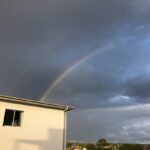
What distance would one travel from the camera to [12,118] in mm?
19938

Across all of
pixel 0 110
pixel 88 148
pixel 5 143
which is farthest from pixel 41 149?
pixel 88 148

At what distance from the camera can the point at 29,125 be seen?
67.3 ft

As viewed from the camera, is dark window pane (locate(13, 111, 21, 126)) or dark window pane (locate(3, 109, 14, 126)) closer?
dark window pane (locate(3, 109, 14, 126))

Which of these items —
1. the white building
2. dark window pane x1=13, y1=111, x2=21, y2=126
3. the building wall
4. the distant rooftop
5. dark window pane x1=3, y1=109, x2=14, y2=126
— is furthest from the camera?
dark window pane x1=13, y1=111, x2=21, y2=126

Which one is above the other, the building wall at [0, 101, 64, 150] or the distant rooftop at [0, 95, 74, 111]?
the distant rooftop at [0, 95, 74, 111]

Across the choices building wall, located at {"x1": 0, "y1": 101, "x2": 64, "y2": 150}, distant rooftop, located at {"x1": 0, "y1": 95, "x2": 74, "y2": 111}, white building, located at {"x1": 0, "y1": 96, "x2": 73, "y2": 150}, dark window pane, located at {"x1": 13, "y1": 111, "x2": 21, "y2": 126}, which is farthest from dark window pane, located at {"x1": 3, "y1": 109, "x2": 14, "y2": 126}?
distant rooftop, located at {"x1": 0, "y1": 95, "x2": 74, "y2": 111}

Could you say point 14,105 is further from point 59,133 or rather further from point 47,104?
Result: point 59,133

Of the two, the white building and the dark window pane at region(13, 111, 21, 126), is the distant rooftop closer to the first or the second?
the white building

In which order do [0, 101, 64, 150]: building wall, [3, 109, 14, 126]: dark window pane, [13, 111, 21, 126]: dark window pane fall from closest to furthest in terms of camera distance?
[0, 101, 64, 150]: building wall, [3, 109, 14, 126]: dark window pane, [13, 111, 21, 126]: dark window pane

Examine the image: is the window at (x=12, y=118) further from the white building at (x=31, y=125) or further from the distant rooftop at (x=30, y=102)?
the distant rooftop at (x=30, y=102)

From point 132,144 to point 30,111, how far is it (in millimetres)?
31273

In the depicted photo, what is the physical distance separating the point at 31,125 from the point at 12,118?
1.69m

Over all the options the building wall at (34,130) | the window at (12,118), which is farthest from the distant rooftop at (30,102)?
the window at (12,118)

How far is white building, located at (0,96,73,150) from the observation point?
19.2m
